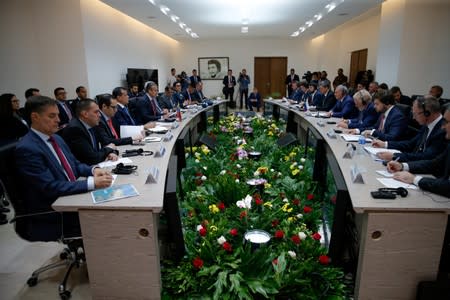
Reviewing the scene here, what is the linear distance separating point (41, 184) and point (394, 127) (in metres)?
3.15

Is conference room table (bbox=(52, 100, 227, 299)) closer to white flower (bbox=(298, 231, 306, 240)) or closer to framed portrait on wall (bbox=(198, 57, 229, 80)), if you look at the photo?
white flower (bbox=(298, 231, 306, 240))

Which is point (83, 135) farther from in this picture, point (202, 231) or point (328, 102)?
point (328, 102)

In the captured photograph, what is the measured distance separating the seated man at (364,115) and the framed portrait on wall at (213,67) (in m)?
9.62

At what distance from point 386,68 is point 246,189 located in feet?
18.2

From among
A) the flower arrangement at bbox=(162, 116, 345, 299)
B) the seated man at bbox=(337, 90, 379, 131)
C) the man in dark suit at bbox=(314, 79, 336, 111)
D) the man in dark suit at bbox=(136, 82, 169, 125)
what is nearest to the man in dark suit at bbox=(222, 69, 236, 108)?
the man in dark suit at bbox=(314, 79, 336, 111)

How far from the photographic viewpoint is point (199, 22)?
27.8 ft

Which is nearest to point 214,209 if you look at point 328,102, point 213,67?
point 328,102

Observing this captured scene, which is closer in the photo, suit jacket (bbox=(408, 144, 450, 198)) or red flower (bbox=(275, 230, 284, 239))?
suit jacket (bbox=(408, 144, 450, 198))

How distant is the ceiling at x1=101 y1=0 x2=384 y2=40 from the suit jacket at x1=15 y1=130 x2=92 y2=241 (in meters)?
4.94

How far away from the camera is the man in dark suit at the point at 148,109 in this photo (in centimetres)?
480

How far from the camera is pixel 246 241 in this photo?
2.07 metres

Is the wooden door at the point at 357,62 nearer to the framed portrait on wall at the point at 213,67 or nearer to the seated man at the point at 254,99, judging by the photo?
the seated man at the point at 254,99

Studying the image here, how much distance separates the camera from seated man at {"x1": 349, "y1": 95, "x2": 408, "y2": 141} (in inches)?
124

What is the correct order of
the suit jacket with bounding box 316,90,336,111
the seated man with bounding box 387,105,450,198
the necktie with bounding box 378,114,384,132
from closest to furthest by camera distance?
the seated man with bounding box 387,105,450,198, the necktie with bounding box 378,114,384,132, the suit jacket with bounding box 316,90,336,111
